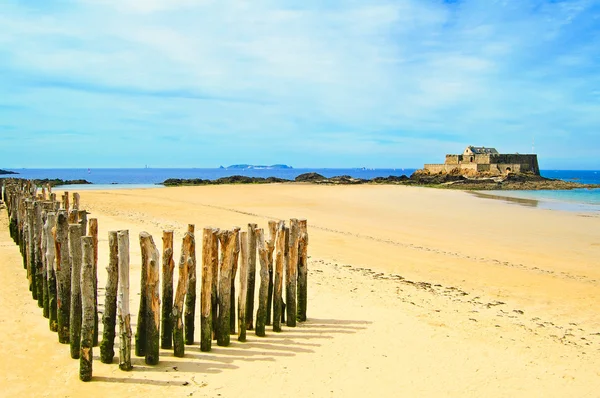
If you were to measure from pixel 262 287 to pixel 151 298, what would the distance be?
1.64 metres

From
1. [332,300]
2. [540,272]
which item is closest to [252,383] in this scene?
[332,300]

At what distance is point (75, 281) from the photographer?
5684mm

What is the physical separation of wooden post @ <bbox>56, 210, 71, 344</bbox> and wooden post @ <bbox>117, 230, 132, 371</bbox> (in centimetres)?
99

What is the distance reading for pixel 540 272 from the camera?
12.3 metres

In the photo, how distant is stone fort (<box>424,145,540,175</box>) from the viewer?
71312mm

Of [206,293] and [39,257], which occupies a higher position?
[39,257]

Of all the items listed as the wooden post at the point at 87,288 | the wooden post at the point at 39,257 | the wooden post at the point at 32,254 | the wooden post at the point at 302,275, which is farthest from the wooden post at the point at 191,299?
the wooden post at the point at 32,254

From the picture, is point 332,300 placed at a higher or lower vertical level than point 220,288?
lower

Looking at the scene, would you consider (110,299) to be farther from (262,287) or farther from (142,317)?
(262,287)

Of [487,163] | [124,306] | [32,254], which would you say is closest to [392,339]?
[124,306]

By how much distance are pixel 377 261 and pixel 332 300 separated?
4345 millimetres

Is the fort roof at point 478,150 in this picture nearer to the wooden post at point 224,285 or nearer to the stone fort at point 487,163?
the stone fort at point 487,163

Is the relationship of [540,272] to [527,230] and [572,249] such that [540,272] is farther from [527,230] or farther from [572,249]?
[527,230]

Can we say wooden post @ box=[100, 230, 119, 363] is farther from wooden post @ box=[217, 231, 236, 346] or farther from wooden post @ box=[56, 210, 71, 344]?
wooden post @ box=[217, 231, 236, 346]
